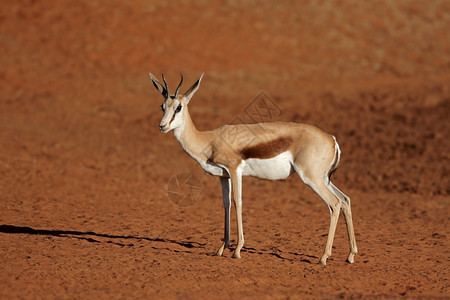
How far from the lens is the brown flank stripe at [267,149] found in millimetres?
8516

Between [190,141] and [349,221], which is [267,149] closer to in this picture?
[190,141]

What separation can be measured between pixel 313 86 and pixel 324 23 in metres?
7.50

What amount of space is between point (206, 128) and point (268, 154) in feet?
35.4

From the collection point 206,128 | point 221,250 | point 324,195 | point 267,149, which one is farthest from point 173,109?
point 206,128

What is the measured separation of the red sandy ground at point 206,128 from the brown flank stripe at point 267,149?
1.60m

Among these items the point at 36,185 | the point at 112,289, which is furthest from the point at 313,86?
the point at 112,289

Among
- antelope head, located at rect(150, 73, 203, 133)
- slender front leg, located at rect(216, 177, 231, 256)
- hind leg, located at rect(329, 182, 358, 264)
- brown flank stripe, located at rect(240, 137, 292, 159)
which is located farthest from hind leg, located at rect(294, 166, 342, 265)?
A: antelope head, located at rect(150, 73, 203, 133)

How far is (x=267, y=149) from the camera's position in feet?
28.0

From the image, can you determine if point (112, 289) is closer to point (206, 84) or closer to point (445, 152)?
point (445, 152)

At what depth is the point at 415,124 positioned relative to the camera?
18562 mm

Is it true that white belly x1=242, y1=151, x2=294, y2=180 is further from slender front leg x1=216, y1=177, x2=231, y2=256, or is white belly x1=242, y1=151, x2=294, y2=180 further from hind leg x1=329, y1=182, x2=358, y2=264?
hind leg x1=329, y1=182, x2=358, y2=264

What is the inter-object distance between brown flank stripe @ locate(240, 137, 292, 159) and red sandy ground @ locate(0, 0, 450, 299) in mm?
1597

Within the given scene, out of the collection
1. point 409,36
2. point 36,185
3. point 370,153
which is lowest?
point 36,185

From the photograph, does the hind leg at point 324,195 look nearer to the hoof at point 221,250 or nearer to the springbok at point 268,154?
the springbok at point 268,154
